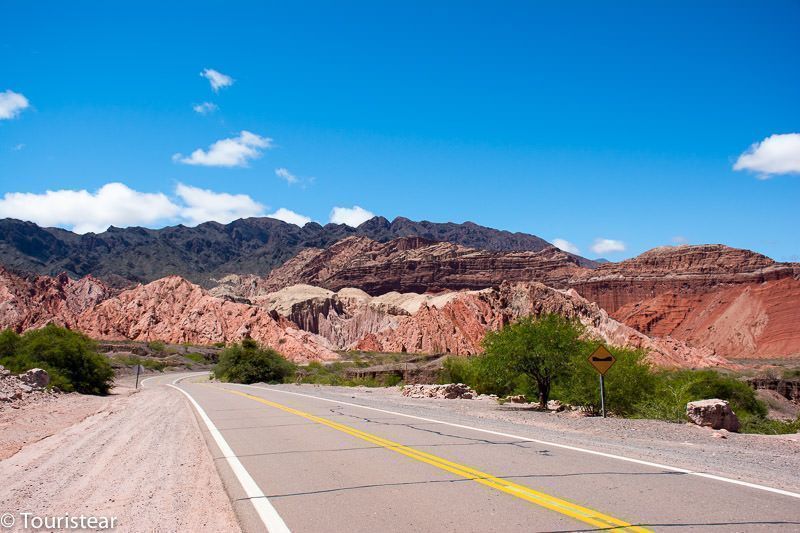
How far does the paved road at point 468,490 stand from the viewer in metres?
6.35

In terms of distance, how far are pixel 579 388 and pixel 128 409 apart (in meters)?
16.7

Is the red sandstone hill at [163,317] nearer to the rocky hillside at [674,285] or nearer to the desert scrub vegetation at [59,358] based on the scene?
the rocky hillside at [674,285]

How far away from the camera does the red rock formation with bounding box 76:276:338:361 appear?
100312 millimetres

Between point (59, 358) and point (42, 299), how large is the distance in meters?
97.8

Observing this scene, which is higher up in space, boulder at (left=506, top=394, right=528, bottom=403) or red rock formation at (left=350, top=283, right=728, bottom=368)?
red rock formation at (left=350, top=283, right=728, bottom=368)

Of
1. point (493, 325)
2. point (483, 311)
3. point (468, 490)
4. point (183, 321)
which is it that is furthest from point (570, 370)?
point (183, 321)

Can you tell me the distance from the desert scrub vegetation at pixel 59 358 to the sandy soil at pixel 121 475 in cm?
1780

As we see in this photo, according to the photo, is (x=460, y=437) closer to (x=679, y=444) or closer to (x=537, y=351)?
(x=679, y=444)

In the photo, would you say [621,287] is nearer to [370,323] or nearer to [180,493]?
[370,323]

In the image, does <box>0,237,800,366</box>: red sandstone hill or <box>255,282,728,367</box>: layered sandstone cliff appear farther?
<box>0,237,800,366</box>: red sandstone hill

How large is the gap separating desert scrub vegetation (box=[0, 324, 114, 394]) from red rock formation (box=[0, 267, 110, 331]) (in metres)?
65.4

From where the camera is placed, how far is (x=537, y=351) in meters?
22.6

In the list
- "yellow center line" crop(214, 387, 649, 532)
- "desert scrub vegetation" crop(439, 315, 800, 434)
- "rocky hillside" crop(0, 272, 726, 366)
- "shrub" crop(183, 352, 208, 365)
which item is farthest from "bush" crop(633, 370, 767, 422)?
"shrub" crop(183, 352, 208, 365)

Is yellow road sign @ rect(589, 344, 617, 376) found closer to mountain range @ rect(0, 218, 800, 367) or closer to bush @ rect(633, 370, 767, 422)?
bush @ rect(633, 370, 767, 422)
